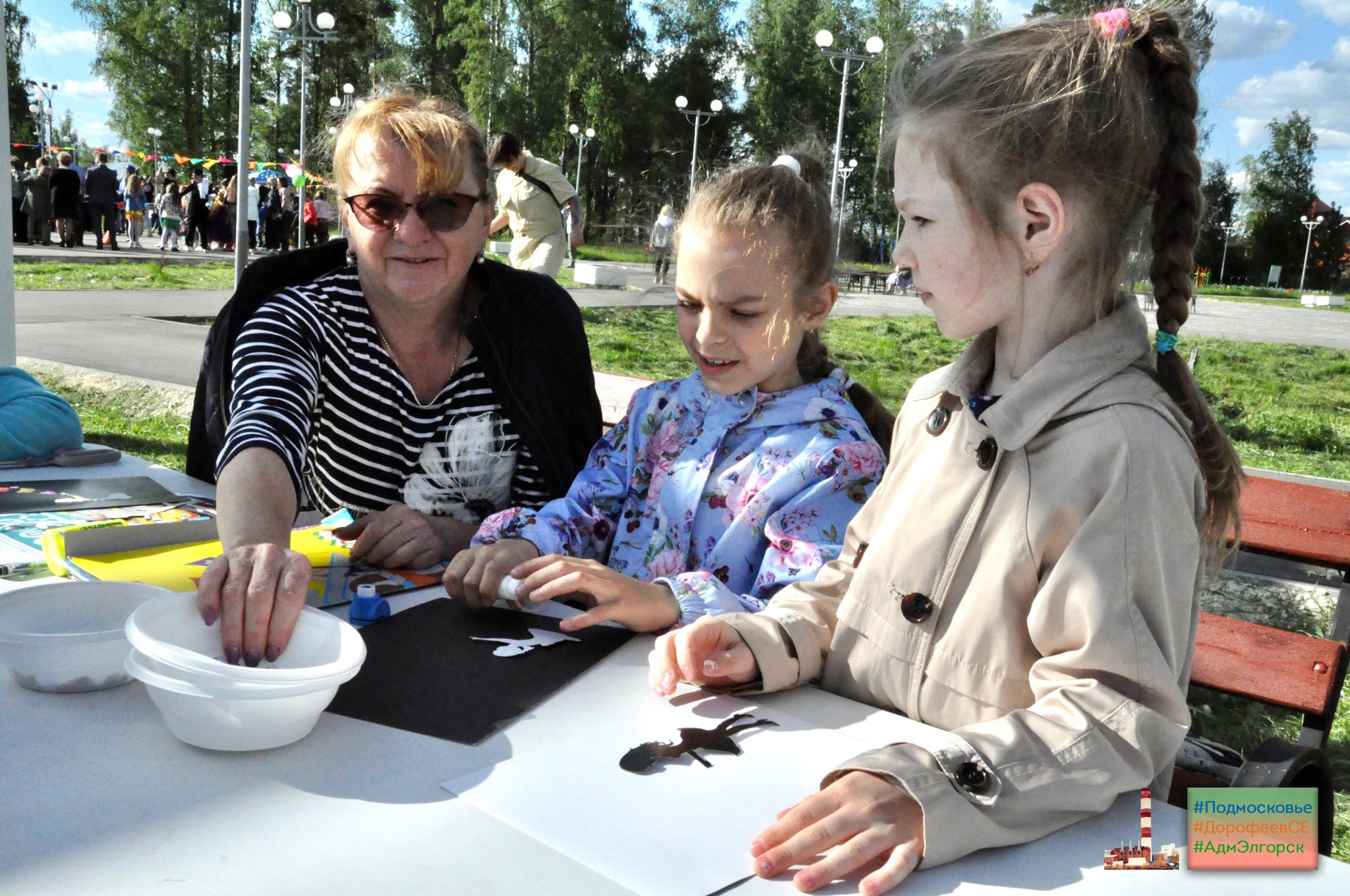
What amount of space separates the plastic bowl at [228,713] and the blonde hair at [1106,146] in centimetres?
84

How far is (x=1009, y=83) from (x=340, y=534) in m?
1.19

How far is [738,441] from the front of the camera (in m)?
1.68

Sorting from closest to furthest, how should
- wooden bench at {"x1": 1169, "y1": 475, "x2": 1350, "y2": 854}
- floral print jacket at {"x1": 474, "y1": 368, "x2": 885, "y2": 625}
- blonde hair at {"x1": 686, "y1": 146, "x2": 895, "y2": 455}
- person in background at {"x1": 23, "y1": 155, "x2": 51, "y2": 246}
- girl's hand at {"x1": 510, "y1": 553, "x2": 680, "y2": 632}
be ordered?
1. wooden bench at {"x1": 1169, "y1": 475, "x2": 1350, "y2": 854}
2. girl's hand at {"x1": 510, "y1": 553, "x2": 680, "y2": 632}
3. floral print jacket at {"x1": 474, "y1": 368, "x2": 885, "y2": 625}
4. blonde hair at {"x1": 686, "y1": 146, "x2": 895, "y2": 455}
5. person in background at {"x1": 23, "y1": 155, "x2": 51, "y2": 246}

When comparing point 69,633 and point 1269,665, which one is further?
point 1269,665

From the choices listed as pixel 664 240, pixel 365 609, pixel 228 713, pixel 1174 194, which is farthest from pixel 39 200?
pixel 1174 194

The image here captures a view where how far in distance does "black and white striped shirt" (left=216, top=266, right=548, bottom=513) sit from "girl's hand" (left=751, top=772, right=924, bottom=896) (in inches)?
45.3

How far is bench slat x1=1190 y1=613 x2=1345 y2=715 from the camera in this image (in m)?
1.79

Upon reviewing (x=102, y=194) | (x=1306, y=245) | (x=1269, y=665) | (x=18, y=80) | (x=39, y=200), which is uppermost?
(x=18, y=80)

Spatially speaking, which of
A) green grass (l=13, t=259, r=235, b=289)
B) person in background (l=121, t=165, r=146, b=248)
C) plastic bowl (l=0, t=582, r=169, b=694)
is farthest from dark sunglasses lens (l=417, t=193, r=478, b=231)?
person in background (l=121, t=165, r=146, b=248)

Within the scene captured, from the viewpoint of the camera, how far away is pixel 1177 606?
93 cm

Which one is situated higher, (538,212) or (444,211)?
(538,212)

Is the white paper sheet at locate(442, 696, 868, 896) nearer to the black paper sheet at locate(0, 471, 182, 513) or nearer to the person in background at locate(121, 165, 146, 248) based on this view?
A: the black paper sheet at locate(0, 471, 182, 513)

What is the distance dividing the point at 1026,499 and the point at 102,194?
20454 mm

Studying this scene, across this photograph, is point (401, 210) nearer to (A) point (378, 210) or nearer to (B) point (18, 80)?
(A) point (378, 210)
